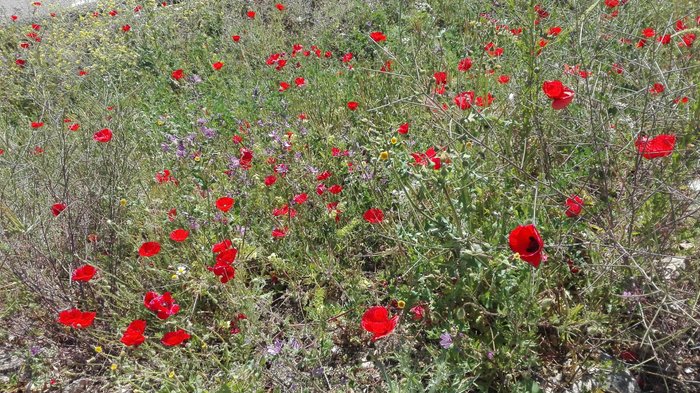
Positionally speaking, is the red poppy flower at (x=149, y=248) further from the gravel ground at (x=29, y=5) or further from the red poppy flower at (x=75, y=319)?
the gravel ground at (x=29, y=5)

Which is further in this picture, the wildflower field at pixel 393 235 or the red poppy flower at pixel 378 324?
the wildflower field at pixel 393 235

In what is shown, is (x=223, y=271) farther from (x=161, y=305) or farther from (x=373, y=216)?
(x=373, y=216)

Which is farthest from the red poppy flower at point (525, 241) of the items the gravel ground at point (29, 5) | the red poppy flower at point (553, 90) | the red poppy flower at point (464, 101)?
the gravel ground at point (29, 5)

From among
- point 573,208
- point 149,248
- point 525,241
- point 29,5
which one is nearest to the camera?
point 525,241

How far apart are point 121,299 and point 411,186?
1.39m

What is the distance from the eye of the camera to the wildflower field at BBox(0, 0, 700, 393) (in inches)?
69.4

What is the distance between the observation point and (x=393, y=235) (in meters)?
2.31

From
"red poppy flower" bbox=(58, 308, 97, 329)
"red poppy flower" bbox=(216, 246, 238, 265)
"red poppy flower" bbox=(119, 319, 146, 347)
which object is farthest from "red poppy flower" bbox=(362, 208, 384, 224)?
"red poppy flower" bbox=(58, 308, 97, 329)

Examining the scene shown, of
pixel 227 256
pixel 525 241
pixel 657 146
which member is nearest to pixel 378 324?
pixel 525 241

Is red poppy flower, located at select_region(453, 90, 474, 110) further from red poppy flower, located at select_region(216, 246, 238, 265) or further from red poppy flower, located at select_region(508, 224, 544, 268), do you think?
red poppy flower, located at select_region(216, 246, 238, 265)

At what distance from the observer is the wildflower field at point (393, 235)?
176 cm

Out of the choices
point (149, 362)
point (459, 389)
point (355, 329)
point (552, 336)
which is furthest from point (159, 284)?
point (552, 336)

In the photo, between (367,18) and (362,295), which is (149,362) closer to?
(362,295)

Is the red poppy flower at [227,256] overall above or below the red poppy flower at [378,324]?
below
